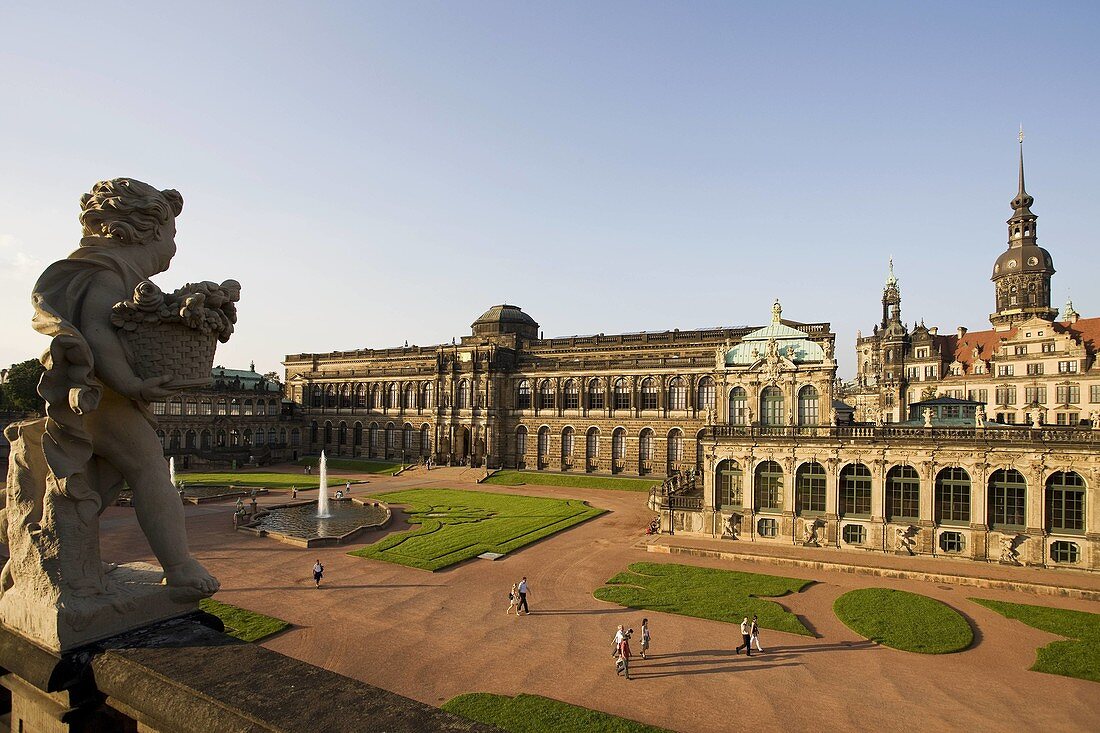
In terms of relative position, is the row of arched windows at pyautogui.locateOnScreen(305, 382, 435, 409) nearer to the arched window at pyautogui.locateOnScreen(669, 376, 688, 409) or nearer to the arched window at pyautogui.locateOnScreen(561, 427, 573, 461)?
the arched window at pyautogui.locateOnScreen(561, 427, 573, 461)

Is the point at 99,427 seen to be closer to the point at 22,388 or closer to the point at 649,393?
the point at 649,393

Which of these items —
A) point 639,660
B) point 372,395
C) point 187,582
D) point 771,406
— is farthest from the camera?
point 372,395

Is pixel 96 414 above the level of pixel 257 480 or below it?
above

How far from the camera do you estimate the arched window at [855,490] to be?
112 ft

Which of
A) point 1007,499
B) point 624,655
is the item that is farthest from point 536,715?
point 1007,499

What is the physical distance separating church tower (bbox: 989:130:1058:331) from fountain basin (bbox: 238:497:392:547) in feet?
270

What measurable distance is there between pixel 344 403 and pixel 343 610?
213 feet

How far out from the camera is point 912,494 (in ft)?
109

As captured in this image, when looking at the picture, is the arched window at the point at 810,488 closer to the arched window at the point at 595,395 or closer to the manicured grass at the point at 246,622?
the manicured grass at the point at 246,622

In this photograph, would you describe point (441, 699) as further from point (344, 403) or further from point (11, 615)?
point (344, 403)

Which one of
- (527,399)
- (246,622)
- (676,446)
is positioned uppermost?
(527,399)

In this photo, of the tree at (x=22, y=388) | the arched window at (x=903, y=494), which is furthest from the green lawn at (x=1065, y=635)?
the tree at (x=22, y=388)

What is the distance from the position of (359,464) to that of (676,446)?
39375mm

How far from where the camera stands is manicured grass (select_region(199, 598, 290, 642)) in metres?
21.0
